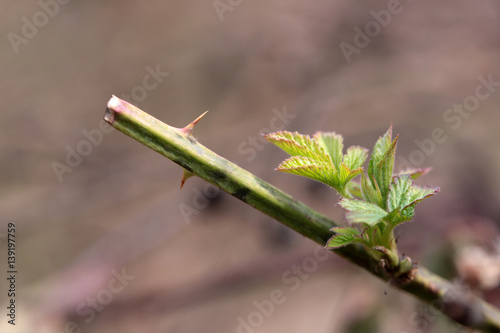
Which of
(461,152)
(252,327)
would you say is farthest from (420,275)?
(252,327)

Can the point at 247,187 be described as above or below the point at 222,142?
below

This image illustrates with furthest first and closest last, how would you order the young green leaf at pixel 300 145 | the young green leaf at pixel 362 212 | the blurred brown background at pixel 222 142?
1. the blurred brown background at pixel 222 142
2. the young green leaf at pixel 300 145
3. the young green leaf at pixel 362 212

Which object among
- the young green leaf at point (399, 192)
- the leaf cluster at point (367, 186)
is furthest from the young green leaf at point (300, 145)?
the young green leaf at point (399, 192)

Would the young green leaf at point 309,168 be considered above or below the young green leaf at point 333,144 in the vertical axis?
below

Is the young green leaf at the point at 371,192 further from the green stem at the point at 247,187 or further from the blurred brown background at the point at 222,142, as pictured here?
the blurred brown background at the point at 222,142

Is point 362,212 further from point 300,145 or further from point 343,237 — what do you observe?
point 300,145

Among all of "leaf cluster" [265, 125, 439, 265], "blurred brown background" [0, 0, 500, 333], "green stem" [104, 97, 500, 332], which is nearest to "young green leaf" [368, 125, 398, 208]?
"leaf cluster" [265, 125, 439, 265]

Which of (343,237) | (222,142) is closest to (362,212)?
(343,237)
